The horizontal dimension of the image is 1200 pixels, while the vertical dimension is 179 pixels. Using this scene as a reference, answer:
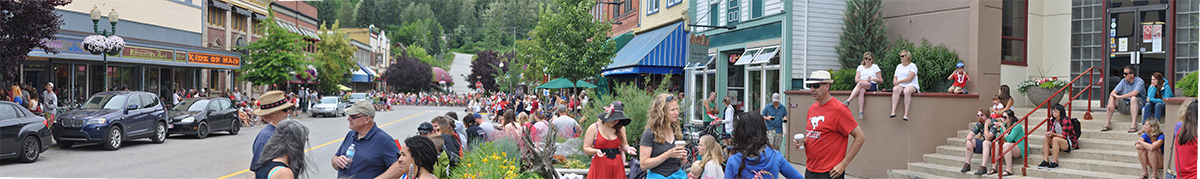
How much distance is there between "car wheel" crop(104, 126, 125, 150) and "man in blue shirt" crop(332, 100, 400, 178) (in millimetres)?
12300

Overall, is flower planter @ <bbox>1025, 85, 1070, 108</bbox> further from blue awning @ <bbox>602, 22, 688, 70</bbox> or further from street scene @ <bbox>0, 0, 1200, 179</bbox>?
blue awning @ <bbox>602, 22, 688, 70</bbox>

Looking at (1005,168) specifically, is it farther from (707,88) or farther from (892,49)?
(707,88)

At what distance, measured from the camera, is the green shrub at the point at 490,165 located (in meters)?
6.82

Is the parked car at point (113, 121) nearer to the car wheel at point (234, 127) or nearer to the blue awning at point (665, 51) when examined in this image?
the car wheel at point (234, 127)

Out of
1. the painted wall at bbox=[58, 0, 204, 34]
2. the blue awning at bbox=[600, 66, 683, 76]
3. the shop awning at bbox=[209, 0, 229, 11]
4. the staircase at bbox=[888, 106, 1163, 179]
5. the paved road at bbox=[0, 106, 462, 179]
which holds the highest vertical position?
the shop awning at bbox=[209, 0, 229, 11]

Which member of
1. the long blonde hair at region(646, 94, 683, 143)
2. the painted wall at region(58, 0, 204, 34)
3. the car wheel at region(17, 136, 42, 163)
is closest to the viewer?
the long blonde hair at region(646, 94, 683, 143)

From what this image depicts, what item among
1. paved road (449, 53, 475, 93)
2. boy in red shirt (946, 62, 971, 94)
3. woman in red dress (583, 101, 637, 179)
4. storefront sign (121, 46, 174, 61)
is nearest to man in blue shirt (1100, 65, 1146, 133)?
boy in red shirt (946, 62, 971, 94)

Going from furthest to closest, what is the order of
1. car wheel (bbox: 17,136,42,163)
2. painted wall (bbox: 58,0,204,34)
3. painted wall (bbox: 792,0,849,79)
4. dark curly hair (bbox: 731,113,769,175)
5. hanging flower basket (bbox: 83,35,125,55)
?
painted wall (bbox: 58,0,204,34), hanging flower basket (bbox: 83,35,125,55), painted wall (bbox: 792,0,849,79), car wheel (bbox: 17,136,42,163), dark curly hair (bbox: 731,113,769,175)

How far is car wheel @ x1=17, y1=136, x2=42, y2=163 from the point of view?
11.6 metres

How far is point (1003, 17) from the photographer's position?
12.1 meters

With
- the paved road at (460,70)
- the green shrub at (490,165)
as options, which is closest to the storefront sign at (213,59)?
the green shrub at (490,165)

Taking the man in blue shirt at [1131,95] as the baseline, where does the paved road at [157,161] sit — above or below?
below

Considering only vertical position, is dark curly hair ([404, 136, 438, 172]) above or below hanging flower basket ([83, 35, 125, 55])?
below

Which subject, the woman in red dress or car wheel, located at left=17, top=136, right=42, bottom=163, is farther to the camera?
car wheel, located at left=17, top=136, right=42, bottom=163
